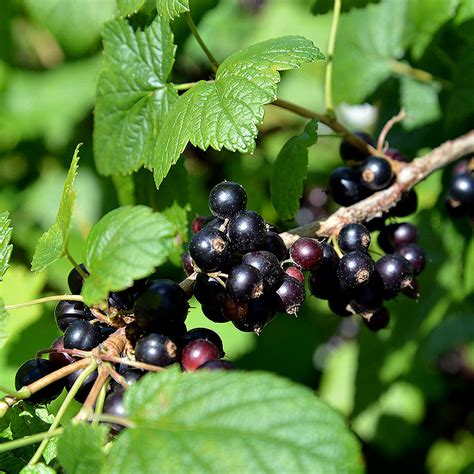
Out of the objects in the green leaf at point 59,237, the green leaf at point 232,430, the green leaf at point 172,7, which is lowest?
the green leaf at point 232,430

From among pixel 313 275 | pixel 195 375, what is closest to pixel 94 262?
pixel 195 375

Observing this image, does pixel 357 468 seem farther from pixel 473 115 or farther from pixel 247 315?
pixel 473 115

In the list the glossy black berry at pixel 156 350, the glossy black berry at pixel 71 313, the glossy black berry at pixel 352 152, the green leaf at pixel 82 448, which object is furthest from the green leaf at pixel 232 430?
the glossy black berry at pixel 352 152

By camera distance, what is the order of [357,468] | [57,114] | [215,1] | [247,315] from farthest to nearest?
[57,114], [215,1], [247,315], [357,468]

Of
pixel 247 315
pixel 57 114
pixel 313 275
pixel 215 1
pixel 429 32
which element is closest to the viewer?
pixel 247 315

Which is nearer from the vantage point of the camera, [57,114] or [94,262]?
[94,262]

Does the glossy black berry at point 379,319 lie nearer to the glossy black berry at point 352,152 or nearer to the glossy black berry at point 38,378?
the glossy black berry at point 352,152

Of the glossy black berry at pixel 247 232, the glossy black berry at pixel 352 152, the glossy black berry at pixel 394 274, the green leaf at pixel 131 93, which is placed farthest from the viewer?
the glossy black berry at pixel 352 152
